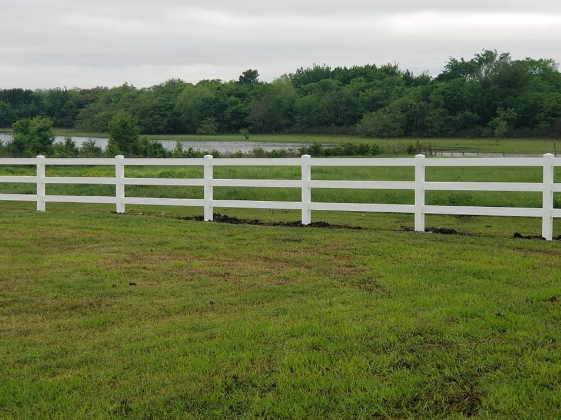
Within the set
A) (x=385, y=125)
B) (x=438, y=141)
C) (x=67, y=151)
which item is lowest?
(x=67, y=151)

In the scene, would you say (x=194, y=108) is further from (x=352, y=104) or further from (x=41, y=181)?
(x=41, y=181)

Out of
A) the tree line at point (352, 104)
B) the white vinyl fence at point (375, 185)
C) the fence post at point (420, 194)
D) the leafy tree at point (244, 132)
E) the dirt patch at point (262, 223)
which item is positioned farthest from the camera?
the leafy tree at point (244, 132)

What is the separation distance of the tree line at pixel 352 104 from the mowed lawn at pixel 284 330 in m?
43.4

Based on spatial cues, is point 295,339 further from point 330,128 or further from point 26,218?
point 330,128

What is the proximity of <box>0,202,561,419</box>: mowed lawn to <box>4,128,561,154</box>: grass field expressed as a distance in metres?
33.6

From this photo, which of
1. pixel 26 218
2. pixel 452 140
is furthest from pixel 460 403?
pixel 452 140

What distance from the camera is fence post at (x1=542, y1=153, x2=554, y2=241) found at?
11.6 metres

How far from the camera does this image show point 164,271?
920 centimetres

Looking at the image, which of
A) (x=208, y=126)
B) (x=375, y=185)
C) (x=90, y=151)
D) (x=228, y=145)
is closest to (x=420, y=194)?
(x=375, y=185)

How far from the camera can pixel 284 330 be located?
6.09 meters

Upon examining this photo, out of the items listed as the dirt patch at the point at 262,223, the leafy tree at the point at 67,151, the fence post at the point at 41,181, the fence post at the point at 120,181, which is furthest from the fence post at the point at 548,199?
the leafy tree at the point at 67,151

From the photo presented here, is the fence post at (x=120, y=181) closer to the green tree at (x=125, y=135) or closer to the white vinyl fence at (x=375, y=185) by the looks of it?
the white vinyl fence at (x=375, y=185)

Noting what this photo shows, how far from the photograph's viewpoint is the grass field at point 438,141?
48381 mm

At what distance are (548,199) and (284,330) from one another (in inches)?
285
